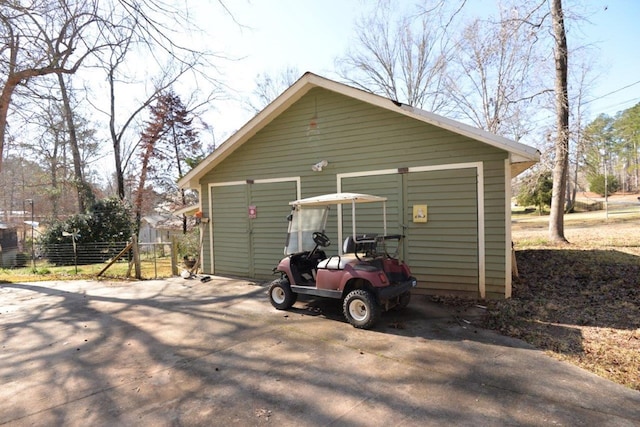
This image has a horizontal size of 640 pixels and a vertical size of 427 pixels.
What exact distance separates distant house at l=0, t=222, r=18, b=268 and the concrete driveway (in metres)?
15.2

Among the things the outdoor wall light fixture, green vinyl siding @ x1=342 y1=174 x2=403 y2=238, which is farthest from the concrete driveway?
the outdoor wall light fixture

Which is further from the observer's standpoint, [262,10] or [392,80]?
[392,80]

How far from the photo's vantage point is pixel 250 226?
838 cm

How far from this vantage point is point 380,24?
2089 cm

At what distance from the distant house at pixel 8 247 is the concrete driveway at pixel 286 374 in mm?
15215

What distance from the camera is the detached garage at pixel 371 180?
5.88 metres

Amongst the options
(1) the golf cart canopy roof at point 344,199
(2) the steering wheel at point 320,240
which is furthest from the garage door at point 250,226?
(2) the steering wheel at point 320,240

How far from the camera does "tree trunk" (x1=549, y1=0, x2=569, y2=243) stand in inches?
408

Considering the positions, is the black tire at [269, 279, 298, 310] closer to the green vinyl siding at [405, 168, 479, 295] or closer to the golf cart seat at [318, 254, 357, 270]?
the golf cart seat at [318, 254, 357, 270]

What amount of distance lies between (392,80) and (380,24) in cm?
333

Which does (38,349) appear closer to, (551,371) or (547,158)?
(551,371)

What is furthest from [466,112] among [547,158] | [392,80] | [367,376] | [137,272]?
[367,376]

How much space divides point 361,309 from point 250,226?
446 cm

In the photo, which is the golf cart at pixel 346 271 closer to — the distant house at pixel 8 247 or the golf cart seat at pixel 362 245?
the golf cart seat at pixel 362 245
